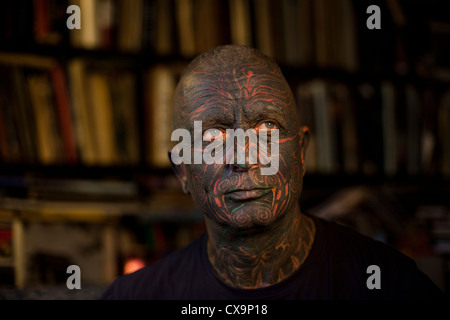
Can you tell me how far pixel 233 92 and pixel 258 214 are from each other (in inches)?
11.9

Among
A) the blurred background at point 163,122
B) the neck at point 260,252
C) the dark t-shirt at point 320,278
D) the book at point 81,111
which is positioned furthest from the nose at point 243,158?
the book at point 81,111

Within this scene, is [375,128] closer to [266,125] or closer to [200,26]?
[200,26]

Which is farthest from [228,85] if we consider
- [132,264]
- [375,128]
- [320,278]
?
[375,128]

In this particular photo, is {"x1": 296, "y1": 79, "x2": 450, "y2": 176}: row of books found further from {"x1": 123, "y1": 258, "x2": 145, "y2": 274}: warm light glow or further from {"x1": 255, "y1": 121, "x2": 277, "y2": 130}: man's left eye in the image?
{"x1": 255, "y1": 121, "x2": 277, "y2": 130}: man's left eye

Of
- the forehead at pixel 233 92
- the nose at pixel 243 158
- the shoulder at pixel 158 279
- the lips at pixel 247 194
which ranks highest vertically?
the forehead at pixel 233 92

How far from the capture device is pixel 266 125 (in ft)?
4.25

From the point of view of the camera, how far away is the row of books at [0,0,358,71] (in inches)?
80.9

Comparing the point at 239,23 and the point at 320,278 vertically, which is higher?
the point at 239,23

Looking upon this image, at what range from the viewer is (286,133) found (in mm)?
1318

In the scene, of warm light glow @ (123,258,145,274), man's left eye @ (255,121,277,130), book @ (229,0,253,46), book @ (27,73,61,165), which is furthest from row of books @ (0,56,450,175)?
man's left eye @ (255,121,277,130)

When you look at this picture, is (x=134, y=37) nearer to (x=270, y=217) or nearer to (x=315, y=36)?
(x=315, y=36)

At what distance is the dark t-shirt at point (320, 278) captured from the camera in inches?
50.7

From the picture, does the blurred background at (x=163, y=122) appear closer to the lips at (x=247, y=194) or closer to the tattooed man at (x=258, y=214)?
the tattooed man at (x=258, y=214)
